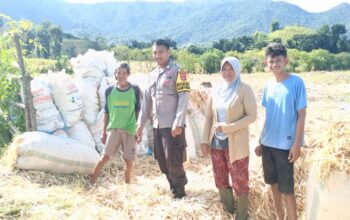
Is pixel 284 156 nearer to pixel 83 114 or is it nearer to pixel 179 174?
pixel 179 174

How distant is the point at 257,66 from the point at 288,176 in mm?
29442

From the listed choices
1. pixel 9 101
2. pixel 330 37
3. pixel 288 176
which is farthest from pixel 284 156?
pixel 330 37

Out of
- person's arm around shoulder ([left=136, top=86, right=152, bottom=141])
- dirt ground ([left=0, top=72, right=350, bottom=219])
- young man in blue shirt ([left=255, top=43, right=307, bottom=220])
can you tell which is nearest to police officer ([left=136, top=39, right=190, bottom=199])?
person's arm around shoulder ([left=136, top=86, right=152, bottom=141])

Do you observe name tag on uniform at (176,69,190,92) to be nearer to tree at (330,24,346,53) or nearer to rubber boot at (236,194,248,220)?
rubber boot at (236,194,248,220)

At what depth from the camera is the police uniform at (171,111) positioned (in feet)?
12.0

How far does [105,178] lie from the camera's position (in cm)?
474

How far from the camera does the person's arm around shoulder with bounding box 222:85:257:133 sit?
324 cm

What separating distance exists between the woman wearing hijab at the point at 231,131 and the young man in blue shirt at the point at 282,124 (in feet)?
0.54

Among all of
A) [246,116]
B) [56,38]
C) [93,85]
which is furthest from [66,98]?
[56,38]

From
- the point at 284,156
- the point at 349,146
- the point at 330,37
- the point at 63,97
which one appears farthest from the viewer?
the point at 330,37

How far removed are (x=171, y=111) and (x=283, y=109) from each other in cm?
106

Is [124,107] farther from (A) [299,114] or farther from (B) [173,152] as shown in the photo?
(A) [299,114]

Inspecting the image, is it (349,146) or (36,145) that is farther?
(36,145)

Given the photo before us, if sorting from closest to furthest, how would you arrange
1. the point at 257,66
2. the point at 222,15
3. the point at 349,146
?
the point at 349,146
the point at 257,66
the point at 222,15
